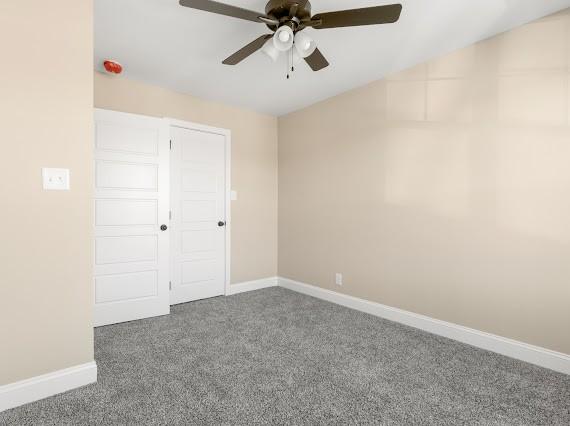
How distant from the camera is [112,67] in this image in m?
2.78

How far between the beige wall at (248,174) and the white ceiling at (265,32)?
0.97 feet

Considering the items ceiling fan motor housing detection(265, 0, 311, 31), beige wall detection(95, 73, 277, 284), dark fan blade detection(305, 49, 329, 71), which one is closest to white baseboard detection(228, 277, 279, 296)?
beige wall detection(95, 73, 277, 284)

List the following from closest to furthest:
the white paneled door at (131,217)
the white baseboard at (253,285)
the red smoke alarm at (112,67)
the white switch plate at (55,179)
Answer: the white switch plate at (55,179) → the red smoke alarm at (112,67) → the white paneled door at (131,217) → the white baseboard at (253,285)

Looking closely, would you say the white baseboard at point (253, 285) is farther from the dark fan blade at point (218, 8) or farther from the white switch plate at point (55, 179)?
the dark fan blade at point (218, 8)

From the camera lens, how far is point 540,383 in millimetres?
1933

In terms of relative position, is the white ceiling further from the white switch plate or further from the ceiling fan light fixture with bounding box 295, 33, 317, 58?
the white switch plate

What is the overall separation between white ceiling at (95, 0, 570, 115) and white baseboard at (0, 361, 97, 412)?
238cm

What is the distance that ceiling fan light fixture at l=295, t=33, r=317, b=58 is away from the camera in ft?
6.23

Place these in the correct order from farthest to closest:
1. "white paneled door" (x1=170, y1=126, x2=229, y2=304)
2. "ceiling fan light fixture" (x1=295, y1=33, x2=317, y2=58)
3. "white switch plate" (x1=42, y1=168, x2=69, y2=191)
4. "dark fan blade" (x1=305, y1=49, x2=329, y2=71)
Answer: "white paneled door" (x1=170, y1=126, x2=229, y2=304) < "dark fan blade" (x1=305, y1=49, x2=329, y2=71) < "ceiling fan light fixture" (x1=295, y1=33, x2=317, y2=58) < "white switch plate" (x1=42, y1=168, x2=69, y2=191)

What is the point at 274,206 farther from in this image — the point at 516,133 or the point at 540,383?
the point at 540,383

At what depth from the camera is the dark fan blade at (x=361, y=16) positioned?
1.62m

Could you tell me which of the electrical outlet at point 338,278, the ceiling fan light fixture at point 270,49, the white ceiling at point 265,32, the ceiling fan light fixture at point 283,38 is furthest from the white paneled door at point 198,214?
the ceiling fan light fixture at point 283,38

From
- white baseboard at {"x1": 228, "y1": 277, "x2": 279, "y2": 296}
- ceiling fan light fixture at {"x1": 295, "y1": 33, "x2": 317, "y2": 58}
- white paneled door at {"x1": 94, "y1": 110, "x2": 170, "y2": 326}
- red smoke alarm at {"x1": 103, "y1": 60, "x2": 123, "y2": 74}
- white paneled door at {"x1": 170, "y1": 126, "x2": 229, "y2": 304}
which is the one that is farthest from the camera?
white baseboard at {"x1": 228, "y1": 277, "x2": 279, "y2": 296}

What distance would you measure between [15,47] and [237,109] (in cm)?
258
